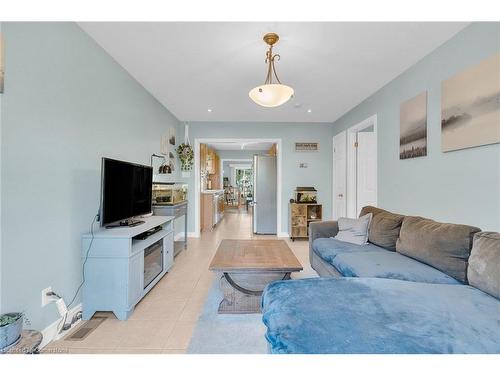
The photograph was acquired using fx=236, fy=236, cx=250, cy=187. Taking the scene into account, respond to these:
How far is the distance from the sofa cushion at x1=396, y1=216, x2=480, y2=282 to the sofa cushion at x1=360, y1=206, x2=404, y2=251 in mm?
210

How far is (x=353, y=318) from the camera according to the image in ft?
3.69

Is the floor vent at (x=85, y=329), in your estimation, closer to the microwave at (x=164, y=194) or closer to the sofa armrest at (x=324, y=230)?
the microwave at (x=164, y=194)

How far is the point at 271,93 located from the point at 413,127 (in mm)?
1699

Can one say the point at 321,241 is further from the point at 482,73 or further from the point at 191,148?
the point at 191,148

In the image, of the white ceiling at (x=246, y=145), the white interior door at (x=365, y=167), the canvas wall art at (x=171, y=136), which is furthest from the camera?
the white ceiling at (x=246, y=145)

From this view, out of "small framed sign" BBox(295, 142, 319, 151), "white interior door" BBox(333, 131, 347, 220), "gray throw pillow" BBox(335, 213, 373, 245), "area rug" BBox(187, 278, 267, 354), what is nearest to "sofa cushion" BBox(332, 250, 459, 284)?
"gray throw pillow" BBox(335, 213, 373, 245)

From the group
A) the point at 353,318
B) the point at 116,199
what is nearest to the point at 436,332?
the point at 353,318

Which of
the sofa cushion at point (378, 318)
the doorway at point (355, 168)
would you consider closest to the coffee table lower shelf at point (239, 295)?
the sofa cushion at point (378, 318)

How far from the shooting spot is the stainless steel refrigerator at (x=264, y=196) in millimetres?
5477

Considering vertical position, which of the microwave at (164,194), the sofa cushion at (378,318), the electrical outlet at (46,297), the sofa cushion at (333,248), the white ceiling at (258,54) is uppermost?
the white ceiling at (258,54)

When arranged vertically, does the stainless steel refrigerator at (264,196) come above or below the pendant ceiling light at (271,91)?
below

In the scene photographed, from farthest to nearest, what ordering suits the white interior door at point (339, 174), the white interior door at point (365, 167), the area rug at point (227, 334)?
the white interior door at point (339, 174) → the white interior door at point (365, 167) → the area rug at point (227, 334)

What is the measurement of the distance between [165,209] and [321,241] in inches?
89.2

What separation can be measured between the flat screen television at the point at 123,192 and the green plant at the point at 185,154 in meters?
1.93
